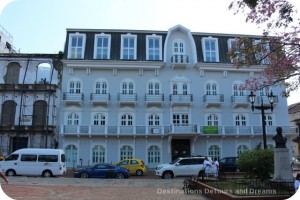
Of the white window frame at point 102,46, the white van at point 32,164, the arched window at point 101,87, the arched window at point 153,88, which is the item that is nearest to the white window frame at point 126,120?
the arched window at point 101,87

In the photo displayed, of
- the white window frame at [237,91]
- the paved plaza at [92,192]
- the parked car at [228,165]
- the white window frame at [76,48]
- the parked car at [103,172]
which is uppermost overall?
the white window frame at [76,48]

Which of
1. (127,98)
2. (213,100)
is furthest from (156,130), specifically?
(213,100)

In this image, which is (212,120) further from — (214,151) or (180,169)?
(180,169)

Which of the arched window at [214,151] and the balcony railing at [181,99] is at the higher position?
the balcony railing at [181,99]

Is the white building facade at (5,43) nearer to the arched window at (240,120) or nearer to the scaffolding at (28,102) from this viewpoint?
the scaffolding at (28,102)

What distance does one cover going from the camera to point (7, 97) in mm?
33938

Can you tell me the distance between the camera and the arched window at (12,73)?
34.7 meters

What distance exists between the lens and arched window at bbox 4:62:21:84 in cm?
3469

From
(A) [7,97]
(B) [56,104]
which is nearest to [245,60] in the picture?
(B) [56,104]

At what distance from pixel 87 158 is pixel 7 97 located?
420 inches

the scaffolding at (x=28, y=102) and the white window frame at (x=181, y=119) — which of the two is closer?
the scaffolding at (x=28, y=102)

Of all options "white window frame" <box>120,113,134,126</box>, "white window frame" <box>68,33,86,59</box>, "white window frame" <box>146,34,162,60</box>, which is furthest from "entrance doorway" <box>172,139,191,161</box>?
"white window frame" <box>68,33,86,59</box>

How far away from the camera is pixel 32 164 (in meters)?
24.1

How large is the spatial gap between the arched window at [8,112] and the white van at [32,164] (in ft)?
33.6
